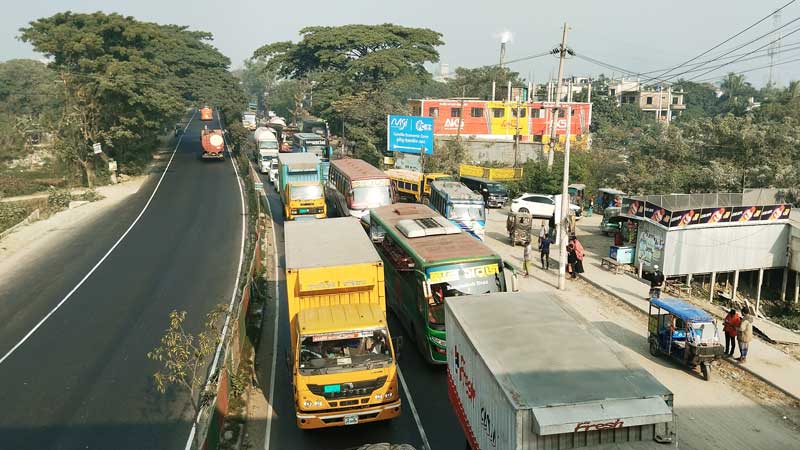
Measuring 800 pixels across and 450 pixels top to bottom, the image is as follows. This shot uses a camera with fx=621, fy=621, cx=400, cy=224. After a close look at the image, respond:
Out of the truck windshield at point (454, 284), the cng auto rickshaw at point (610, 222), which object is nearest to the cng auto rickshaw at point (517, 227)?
the cng auto rickshaw at point (610, 222)

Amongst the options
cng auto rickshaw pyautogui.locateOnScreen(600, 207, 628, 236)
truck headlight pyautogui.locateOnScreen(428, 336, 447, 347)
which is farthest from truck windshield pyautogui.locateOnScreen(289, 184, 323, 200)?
truck headlight pyautogui.locateOnScreen(428, 336, 447, 347)

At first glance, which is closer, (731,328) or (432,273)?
(432,273)

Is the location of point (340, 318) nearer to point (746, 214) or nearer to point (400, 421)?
point (400, 421)

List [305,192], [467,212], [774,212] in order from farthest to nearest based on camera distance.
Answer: [305,192] < [467,212] < [774,212]

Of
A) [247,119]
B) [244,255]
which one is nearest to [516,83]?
[247,119]

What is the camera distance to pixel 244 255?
27625 mm

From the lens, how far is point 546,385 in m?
9.17

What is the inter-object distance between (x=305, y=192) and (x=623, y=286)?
52.0 feet

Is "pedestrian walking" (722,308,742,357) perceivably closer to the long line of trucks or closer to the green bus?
the green bus

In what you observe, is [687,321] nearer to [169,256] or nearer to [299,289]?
[299,289]

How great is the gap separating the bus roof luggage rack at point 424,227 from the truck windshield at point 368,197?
1042 centimetres

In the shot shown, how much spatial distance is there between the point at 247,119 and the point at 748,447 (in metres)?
83.5

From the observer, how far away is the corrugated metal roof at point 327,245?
14547mm

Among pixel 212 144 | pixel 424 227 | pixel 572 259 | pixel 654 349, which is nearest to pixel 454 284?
pixel 424 227
